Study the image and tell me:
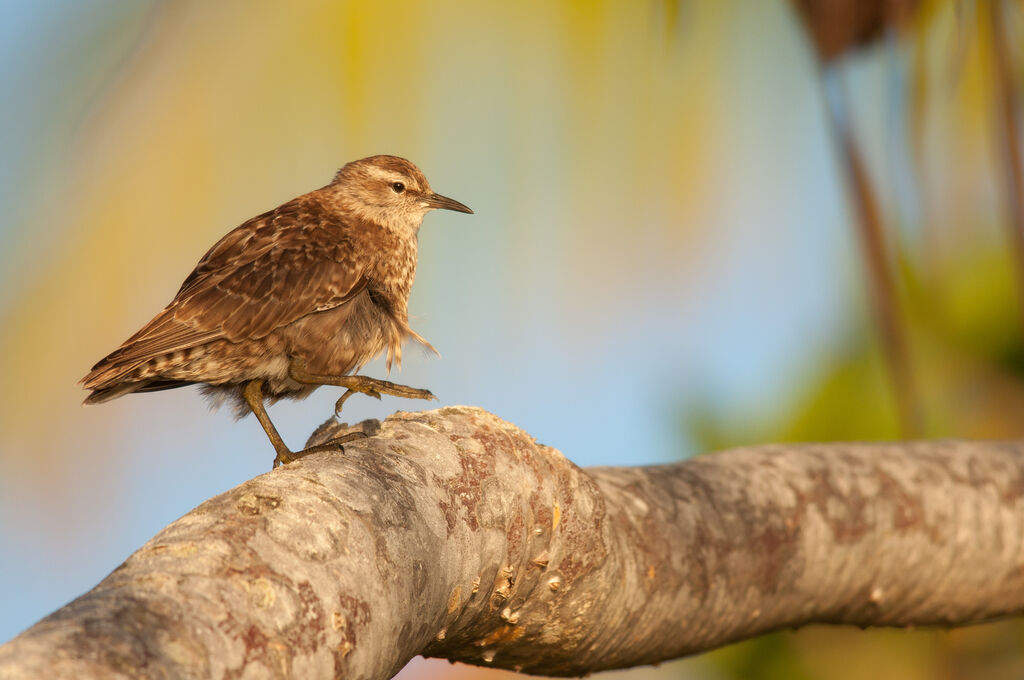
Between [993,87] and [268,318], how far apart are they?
3.10 meters

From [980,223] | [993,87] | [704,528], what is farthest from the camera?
[980,223]

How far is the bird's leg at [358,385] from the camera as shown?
3.70 meters

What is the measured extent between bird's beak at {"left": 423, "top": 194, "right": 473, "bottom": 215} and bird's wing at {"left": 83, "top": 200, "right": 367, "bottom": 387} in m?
0.94

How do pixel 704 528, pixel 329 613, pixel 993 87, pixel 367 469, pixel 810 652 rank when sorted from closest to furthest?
pixel 329 613 < pixel 367 469 < pixel 704 528 < pixel 993 87 < pixel 810 652

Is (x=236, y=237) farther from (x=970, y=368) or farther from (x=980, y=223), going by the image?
(x=980, y=223)

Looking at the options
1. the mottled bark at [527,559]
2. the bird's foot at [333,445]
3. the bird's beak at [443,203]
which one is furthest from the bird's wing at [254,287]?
the mottled bark at [527,559]

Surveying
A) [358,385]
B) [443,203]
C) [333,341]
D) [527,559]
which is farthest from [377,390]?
[443,203]

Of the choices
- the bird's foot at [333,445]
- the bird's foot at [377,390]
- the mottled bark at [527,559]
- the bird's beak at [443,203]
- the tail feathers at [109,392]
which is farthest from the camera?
the bird's beak at [443,203]

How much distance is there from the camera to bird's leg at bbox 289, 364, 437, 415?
3.70 meters

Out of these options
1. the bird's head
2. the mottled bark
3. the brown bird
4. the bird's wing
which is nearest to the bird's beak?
the bird's head

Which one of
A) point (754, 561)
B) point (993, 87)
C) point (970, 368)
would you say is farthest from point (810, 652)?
point (993, 87)

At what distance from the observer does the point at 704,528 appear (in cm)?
383

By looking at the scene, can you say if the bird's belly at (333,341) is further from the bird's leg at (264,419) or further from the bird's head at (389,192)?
the bird's head at (389,192)

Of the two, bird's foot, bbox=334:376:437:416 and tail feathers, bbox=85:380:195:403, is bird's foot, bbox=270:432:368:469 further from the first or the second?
tail feathers, bbox=85:380:195:403
